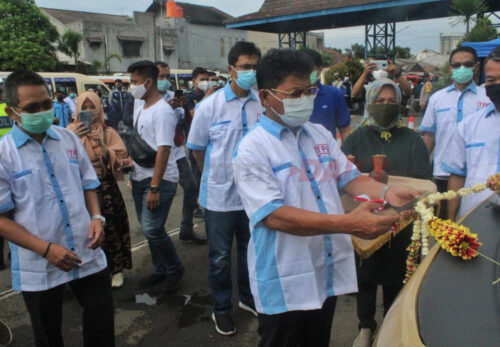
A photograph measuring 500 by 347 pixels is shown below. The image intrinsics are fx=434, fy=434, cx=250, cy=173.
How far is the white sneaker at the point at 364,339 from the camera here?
3002 millimetres

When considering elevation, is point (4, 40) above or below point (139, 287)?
above

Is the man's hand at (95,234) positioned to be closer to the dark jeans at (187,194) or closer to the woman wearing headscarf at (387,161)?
the woman wearing headscarf at (387,161)

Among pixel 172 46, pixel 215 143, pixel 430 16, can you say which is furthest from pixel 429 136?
pixel 172 46

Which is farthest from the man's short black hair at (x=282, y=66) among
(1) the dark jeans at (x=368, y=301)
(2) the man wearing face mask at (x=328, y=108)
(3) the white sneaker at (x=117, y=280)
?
(3) the white sneaker at (x=117, y=280)

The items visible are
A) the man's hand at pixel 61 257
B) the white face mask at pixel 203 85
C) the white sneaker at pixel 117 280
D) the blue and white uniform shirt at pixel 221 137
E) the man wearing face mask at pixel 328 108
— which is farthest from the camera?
the white face mask at pixel 203 85

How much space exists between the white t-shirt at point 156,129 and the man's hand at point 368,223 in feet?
7.78

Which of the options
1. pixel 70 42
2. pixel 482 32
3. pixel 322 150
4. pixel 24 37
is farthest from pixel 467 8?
pixel 70 42

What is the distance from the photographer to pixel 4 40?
3070 cm

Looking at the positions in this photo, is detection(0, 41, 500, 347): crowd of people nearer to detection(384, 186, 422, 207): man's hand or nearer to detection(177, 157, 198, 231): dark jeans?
detection(384, 186, 422, 207): man's hand

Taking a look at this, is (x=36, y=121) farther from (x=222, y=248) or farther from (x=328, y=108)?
(x=328, y=108)

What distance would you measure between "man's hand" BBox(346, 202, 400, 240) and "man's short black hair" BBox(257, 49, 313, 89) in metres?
0.71

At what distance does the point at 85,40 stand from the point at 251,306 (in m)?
38.9

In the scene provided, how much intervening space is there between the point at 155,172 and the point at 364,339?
2115 mm

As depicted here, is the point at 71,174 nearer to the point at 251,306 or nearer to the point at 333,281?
the point at 333,281
